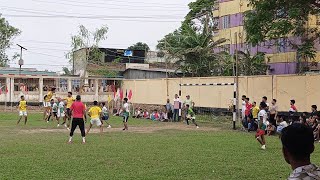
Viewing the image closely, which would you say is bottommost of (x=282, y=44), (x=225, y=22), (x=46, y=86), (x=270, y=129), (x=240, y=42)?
(x=270, y=129)

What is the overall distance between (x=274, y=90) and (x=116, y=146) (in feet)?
41.9

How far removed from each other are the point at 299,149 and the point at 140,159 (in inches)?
370

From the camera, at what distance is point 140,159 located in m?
12.8

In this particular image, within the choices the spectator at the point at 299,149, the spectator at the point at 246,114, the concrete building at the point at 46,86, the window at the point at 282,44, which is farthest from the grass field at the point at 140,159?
the concrete building at the point at 46,86

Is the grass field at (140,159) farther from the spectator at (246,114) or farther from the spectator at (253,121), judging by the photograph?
the spectator at (246,114)

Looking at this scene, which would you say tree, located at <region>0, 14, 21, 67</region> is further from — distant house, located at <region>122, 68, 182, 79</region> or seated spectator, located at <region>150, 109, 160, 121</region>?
seated spectator, located at <region>150, 109, 160, 121</region>

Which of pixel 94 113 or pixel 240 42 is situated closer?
pixel 94 113

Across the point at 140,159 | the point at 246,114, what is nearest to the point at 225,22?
the point at 246,114

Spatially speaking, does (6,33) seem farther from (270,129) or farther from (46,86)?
(270,129)

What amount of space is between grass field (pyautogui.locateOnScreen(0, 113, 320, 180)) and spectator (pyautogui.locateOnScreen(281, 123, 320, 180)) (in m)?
6.52

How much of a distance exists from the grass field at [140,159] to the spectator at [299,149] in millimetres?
6518

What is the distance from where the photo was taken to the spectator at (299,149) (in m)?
3.58

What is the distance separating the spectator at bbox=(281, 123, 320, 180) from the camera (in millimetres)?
3576

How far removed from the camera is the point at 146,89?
3897cm
